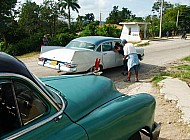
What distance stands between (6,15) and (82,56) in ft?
61.6

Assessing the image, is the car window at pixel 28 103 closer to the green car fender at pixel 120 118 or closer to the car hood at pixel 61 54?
the green car fender at pixel 120 118

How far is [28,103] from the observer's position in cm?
215

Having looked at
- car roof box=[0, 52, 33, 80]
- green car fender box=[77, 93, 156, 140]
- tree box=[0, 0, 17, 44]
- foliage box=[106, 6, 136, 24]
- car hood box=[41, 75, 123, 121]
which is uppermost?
foliage box=[106, 6, 136, 24]

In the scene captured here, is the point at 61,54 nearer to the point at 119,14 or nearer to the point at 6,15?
the point at 6,15

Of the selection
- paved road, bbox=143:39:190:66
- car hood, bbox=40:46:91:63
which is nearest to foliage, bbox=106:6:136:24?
paved road, bbox=143:39:190:66

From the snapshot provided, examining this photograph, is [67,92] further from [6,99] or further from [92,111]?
[6,99]

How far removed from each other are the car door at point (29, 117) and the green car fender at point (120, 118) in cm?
20

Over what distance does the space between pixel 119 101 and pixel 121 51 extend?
713 centimetres

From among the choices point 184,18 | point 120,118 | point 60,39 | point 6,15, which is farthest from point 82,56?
point 184,18

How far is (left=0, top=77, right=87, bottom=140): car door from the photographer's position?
182 cm

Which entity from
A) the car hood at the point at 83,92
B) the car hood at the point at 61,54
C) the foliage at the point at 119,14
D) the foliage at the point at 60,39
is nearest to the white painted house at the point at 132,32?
the foliage at the point at 60,39

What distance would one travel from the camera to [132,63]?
848 cm

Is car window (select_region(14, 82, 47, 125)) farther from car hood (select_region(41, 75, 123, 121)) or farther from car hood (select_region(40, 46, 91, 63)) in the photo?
car hood (select_region(40, 46, 91, 63))

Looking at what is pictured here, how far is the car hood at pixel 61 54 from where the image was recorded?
806 centimetres
